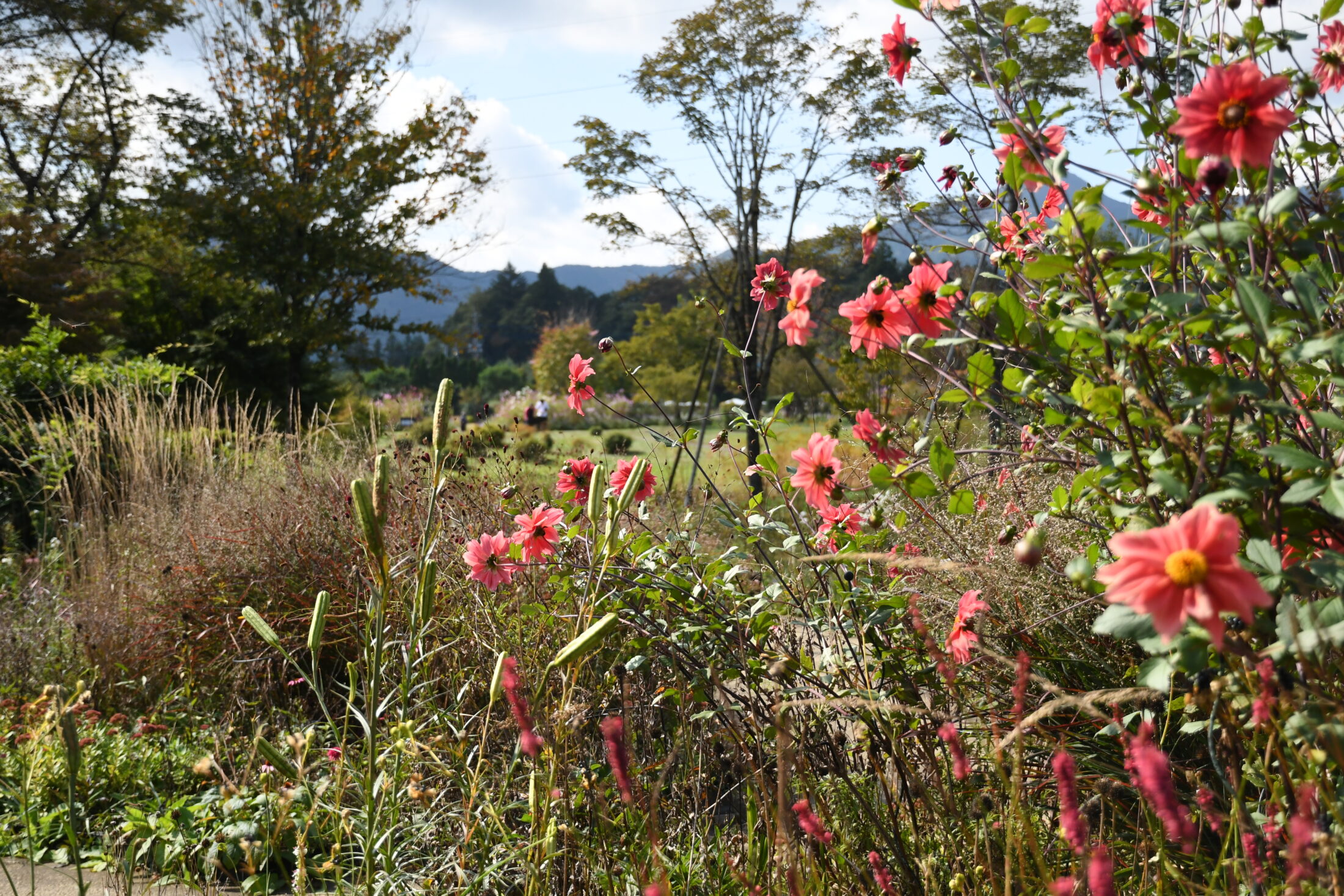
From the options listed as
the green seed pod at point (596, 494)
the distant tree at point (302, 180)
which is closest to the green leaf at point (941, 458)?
the green seed pod at point (596, 494)

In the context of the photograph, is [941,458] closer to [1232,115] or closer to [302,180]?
[1232,115]

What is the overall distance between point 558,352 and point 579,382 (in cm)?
1964

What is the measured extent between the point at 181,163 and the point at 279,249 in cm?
187

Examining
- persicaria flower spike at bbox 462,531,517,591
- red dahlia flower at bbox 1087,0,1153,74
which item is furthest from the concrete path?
red dahlia flower at bbox 1087,0,1153,74

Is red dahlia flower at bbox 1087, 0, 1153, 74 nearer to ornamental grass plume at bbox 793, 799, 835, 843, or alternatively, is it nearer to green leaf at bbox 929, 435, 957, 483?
green leaf at bbox 929, 435, 957, 483

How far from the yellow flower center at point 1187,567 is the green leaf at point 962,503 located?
45 centimetres

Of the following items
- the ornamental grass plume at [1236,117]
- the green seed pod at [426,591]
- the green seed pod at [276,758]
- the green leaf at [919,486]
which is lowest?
the green seed pod at [276,758]

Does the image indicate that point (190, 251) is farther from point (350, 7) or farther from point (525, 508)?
point (525, 508)

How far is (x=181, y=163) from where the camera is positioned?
11.7 m

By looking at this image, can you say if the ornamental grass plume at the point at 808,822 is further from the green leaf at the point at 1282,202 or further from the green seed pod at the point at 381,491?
the green leaf at the point at 1282,202

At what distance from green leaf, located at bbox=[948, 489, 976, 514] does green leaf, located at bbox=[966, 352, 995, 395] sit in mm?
150

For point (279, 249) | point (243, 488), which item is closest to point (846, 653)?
point (243, 488)

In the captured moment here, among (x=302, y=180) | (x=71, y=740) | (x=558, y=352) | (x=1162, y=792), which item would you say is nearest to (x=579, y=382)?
(x=71, y=740)

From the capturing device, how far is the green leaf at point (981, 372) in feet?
4.25
